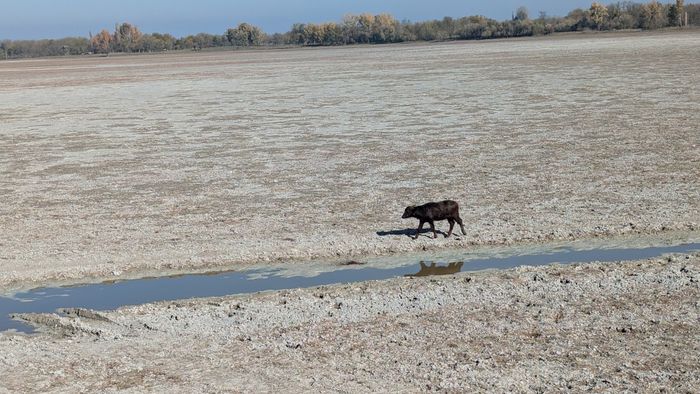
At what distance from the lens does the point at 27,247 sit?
40.2 ft

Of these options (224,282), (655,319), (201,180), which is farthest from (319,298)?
(201,180)

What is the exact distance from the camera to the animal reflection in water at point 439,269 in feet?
34.9

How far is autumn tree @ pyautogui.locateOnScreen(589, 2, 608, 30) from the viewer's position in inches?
5896

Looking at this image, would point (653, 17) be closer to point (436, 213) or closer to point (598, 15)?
point (598, 15)

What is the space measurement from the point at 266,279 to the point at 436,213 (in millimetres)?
2275

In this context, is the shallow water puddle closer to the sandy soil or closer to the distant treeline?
the sandy soil

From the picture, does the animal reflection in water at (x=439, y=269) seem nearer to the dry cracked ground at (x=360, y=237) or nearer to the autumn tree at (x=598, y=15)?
the dry cracked ground at (x=360, y=237)

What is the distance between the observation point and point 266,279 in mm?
10680

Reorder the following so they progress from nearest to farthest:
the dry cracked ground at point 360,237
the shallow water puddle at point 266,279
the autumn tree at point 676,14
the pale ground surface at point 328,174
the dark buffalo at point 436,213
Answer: the dry cracked ground at point 360,237, the shallow water puddle at point 266,279, the dark buffalo at point 436,213, the pale ground surface at point 328,174, the autumn tree at point 676,14

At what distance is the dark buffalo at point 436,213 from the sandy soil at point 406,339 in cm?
146

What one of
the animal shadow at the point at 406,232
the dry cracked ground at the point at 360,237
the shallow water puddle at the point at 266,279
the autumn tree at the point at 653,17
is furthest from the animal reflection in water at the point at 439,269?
the autumn tree at the point at 653,17

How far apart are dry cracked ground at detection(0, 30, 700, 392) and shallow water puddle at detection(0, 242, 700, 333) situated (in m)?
0.40

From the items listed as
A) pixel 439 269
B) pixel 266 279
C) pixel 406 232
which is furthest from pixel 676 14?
pixel 266 279

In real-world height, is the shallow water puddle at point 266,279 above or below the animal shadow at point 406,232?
below
